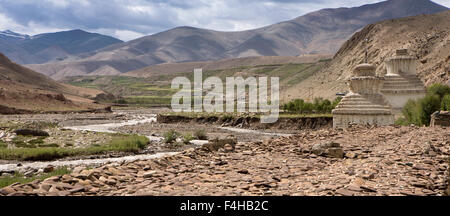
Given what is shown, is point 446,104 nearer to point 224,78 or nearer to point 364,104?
point 364,104

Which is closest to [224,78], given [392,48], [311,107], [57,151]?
[392,48]

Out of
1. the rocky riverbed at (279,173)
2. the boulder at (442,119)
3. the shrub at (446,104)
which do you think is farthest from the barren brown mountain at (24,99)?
the rocky riverbed at (279,173)

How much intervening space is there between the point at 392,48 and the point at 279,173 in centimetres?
8383

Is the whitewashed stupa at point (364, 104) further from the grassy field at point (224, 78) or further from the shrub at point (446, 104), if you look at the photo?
A: the grassy field at point (224, 78)

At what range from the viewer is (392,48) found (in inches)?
3297

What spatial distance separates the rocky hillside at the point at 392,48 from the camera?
220ft

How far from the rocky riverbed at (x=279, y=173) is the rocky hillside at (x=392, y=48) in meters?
48.9

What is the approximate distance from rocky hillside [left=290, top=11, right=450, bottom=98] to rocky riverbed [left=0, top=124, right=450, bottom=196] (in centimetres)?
4889

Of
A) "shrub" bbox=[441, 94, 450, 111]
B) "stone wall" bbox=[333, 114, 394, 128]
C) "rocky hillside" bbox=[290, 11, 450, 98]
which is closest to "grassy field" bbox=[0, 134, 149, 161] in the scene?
"stone wall" bbox=[333, 114, 394, 128]

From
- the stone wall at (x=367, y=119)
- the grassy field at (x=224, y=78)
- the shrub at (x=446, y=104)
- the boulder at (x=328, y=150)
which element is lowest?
the boulder at (x=328, y=150)

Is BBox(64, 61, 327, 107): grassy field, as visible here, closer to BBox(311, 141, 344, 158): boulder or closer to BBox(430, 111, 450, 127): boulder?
BBox(430, 111, 450, 127): boulder

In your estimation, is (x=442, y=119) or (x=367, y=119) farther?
(x=367, y=119)

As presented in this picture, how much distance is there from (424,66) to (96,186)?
2663 inches
